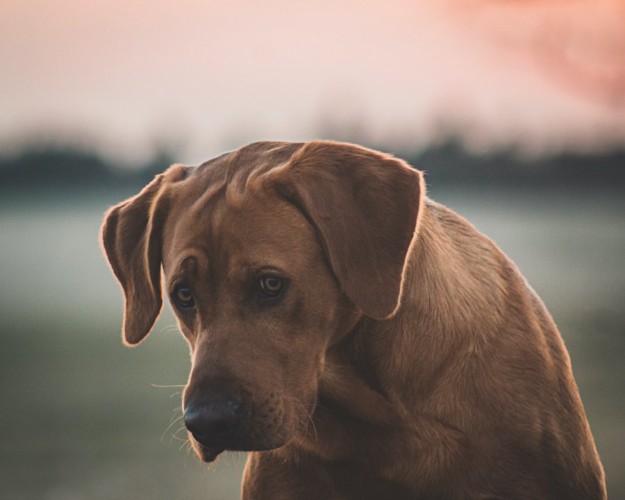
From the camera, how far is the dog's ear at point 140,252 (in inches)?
156

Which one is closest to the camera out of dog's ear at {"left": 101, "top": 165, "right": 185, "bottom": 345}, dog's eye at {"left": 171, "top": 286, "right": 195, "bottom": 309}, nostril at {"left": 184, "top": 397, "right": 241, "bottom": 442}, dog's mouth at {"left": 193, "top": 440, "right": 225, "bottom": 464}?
nostril at {"left": 184, "top": 397, "right": 241, "bottom": 442}

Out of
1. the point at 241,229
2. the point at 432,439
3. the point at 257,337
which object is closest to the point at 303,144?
the point at 241,229

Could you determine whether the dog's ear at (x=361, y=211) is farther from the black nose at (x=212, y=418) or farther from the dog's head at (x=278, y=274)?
the black nose at (x=212, y=418)

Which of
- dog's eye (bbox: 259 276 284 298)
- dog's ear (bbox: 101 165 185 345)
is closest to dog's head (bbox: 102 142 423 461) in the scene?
dog's eye (bbox: 259 276 284 298)

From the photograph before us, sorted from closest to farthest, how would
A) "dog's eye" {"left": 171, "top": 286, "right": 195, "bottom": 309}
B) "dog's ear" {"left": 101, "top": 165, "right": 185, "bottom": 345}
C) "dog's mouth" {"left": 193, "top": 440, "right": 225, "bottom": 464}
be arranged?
1. "dog's mouth" {"left": 193, "top": 440, "right": 225, "bottom": 464}
2. "dog's eye" {"left": 171, "top": 286, "right": 195, "bottom": 309}
3. "dog's ear" {"left": 101, "top": 165, "right": 185, "bottom": 345}

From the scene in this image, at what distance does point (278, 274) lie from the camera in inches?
136

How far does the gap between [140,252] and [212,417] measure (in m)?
0.99

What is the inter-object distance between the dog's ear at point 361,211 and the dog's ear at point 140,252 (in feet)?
1.94

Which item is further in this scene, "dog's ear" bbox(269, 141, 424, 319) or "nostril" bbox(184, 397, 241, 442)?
"dog's ear" bbox(269, 141, 424, 319)

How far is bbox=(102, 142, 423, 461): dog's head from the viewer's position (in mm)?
3363

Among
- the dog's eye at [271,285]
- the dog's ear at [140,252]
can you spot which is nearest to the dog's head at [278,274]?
the dog's eye at [271,285]

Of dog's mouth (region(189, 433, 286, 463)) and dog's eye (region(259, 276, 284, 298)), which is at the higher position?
dog's eye (region(259, 276, 284, 298))

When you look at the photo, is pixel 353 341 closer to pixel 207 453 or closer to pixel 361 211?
pixel 361 211

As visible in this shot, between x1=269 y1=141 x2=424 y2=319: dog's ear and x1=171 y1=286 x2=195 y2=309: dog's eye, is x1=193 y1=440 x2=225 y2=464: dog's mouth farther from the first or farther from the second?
x1=269 y1=141 x2=424 y2=319: dog's ear
